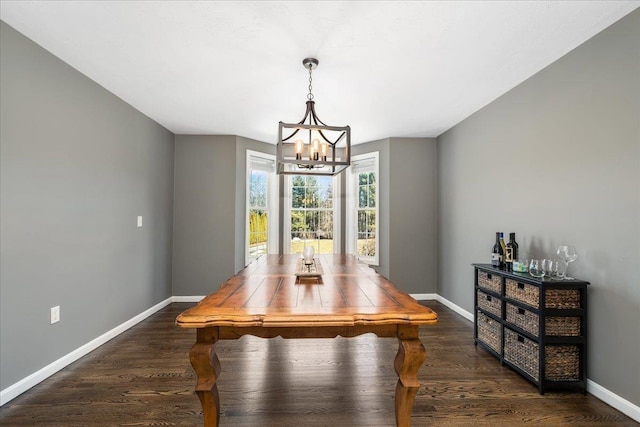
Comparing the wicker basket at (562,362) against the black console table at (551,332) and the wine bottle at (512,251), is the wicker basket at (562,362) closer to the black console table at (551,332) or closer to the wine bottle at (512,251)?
the black console table at (551,332)

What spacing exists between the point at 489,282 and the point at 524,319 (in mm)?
498

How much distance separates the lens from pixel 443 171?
178 inches

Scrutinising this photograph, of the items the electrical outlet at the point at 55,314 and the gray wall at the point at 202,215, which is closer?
the electrical outlet at the point at 55,314

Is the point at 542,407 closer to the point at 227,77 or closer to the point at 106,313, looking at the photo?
the point at 227,77

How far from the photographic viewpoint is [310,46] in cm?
232

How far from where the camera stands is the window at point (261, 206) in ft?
16.0

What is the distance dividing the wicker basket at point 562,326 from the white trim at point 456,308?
156 cm

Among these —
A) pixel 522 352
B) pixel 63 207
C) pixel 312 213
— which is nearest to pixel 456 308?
pixel 522 352

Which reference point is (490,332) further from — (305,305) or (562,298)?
(305,305)

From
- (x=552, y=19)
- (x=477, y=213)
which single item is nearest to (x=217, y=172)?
(x=477, y=213)

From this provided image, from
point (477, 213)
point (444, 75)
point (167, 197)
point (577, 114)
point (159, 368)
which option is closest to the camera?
point (577, 114)

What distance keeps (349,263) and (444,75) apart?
6.18 feet

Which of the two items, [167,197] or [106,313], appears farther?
[167,197]

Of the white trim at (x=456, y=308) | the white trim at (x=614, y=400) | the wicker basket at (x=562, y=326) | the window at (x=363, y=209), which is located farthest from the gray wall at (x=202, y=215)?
the white trim at (x=614, y=400)
